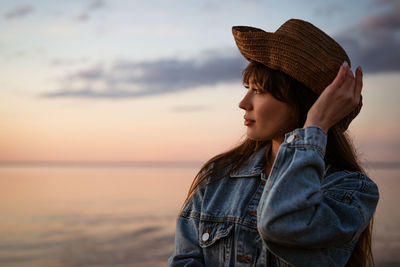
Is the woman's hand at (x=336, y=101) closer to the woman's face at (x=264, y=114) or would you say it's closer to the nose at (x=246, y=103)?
the woman's face at (x=264, y=114)

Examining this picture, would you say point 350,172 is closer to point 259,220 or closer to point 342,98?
point 342,98

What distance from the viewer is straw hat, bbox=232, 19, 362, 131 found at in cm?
223

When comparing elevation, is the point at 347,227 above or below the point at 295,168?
below

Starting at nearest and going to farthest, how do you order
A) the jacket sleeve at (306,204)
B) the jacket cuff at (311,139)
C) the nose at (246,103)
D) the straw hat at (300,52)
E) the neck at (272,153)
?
the jacket sleeve at (306,204) → the jacket cuff at (311,139) → the straw hat at (300,52) → the nose at (246,103) → the neck at (272,153)

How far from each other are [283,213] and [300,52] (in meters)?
0.81

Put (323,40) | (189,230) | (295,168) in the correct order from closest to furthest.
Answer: (295,168) < (323,40) < (189,230)

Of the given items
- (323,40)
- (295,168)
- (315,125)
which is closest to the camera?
(295,168)

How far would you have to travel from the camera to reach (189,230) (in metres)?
2.54

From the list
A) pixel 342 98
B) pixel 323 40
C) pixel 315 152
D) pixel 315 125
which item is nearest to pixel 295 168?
pixel 315 152

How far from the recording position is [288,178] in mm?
1979

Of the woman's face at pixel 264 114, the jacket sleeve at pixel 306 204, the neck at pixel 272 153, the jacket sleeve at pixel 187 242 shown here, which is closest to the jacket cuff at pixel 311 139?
the jacket sleeve at pixel 306 204

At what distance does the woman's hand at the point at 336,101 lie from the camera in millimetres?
2107

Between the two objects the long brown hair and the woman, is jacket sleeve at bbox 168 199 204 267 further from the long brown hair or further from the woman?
the long brown hair

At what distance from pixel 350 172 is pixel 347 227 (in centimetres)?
36
